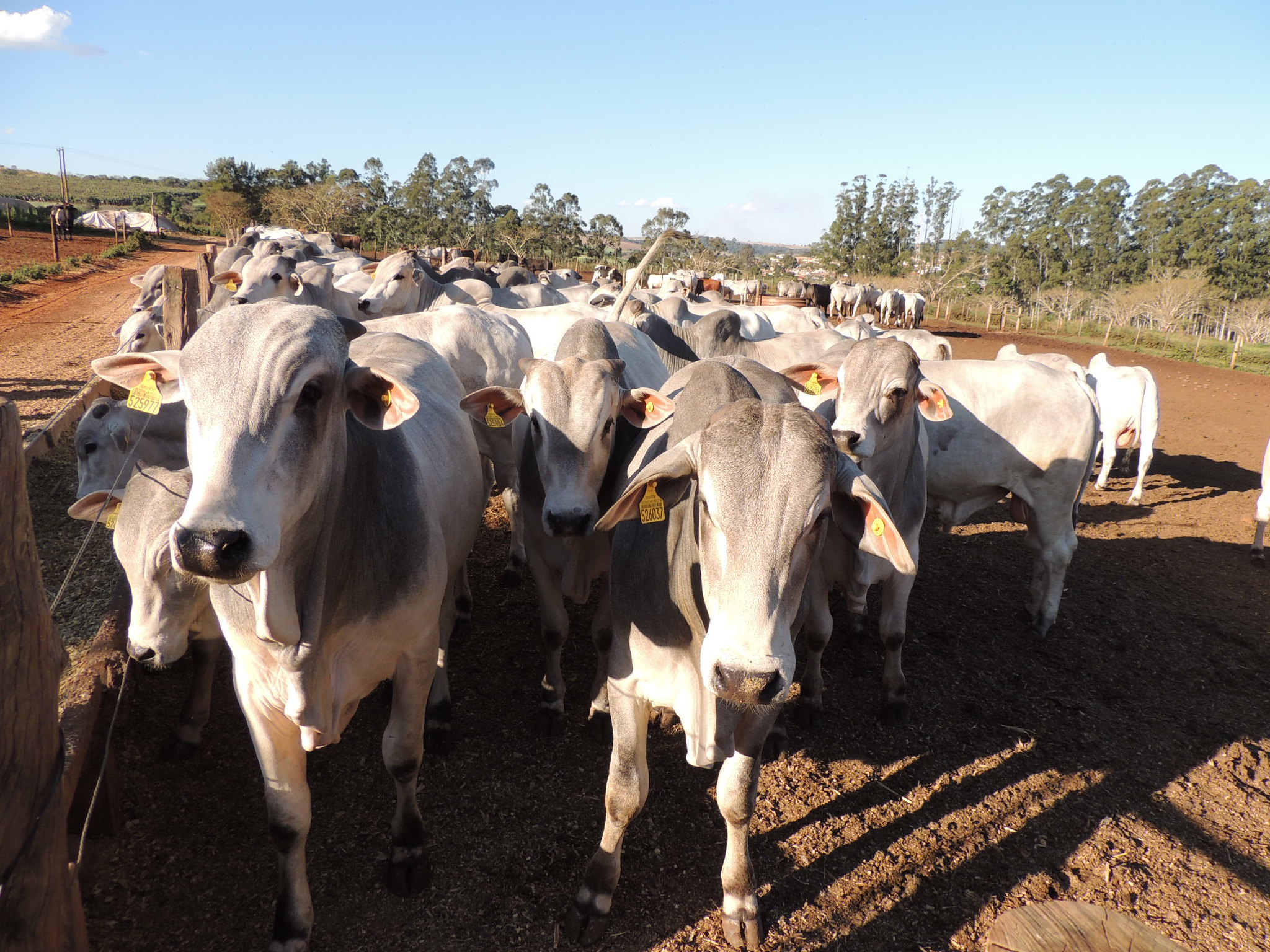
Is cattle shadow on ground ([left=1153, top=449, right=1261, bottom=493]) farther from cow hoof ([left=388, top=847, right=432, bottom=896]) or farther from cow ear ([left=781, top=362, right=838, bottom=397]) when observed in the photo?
cow hoof ([left=388, top=847, right=432, bottom=896])

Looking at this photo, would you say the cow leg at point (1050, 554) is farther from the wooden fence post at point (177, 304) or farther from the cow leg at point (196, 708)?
the wooden fence post at point (177, 304)

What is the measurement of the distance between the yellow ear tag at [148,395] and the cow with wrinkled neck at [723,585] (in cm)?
153

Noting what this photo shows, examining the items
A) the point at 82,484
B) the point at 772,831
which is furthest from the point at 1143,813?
the point at 82,484

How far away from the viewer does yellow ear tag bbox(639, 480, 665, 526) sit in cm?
248

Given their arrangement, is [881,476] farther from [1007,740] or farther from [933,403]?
[1007,740]

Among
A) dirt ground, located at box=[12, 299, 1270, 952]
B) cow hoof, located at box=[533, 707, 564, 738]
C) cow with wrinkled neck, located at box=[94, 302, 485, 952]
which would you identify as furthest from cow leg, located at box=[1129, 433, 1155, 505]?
cow with wrinkled neck, located at box=[94, 302, 485, 952]

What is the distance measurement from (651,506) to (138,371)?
175 cm

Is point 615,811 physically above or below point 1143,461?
below

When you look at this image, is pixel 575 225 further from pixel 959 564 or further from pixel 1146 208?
pixel 959 564

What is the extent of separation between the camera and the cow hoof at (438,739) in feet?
13.0

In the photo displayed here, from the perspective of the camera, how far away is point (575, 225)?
204 ft

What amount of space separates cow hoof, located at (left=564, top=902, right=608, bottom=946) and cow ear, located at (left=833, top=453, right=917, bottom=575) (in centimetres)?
188

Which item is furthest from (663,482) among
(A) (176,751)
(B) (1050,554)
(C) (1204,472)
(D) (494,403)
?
(C) (1204,472)

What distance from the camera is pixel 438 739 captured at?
3.99 meters
